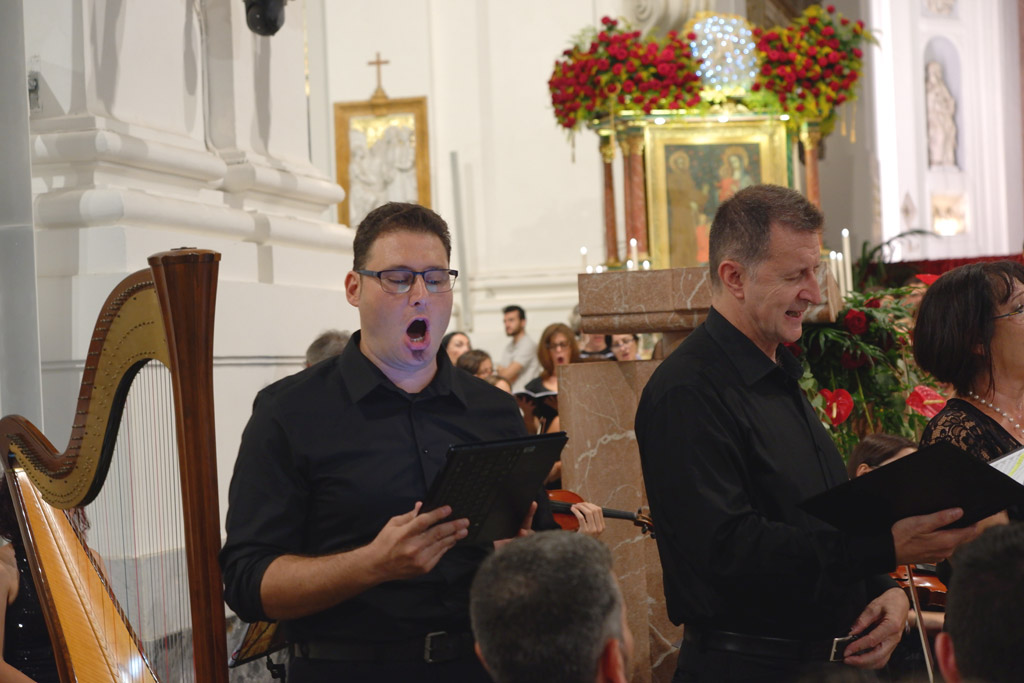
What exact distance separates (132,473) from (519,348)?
6.96 meters

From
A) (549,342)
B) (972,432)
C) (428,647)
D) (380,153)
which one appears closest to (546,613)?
(428,647)

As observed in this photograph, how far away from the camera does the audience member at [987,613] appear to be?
1.42 metres

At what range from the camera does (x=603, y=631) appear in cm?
153

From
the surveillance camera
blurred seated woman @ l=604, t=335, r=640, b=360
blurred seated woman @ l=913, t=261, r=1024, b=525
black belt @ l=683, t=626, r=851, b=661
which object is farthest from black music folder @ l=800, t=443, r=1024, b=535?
blurred seated woman @ l=604, t=335, r=640, b=360

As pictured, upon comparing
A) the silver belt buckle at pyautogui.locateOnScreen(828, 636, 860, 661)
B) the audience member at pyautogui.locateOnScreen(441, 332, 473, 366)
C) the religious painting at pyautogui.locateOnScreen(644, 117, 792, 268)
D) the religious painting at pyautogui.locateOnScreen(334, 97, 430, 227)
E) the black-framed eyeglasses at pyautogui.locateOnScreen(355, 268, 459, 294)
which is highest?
the religious painting at pyautogui.locateOnScreen(334, 97, 430, 227)

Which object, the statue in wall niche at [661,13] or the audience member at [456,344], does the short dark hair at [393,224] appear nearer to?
the audience member at [456,344]

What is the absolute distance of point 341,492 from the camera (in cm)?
229

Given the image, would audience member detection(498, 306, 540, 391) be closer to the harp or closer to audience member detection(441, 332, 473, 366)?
audience member detection(441, 332, 473, 366)

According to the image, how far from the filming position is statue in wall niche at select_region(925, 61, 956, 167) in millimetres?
18016

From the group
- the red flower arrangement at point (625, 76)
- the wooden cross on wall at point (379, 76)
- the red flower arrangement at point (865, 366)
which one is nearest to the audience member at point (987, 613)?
the red flower arrangement at point (865, 366)

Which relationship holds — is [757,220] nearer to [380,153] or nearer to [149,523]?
[149,523]

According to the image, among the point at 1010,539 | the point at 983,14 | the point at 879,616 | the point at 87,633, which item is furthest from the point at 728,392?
the point at 983,14

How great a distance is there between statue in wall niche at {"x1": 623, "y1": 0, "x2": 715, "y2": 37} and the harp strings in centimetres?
792

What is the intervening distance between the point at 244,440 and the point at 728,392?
97cm
